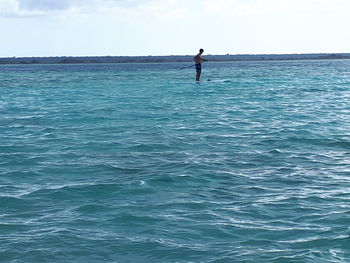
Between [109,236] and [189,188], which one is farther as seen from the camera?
[189,188]

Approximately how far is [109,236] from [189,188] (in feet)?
10.7

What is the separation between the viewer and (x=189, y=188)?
1190cm

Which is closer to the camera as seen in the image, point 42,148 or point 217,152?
point 217,152

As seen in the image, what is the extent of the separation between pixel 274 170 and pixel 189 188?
2580mm

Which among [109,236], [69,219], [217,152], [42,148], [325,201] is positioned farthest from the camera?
[42,148]

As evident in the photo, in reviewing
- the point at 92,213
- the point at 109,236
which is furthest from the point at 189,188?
the point at 109,236

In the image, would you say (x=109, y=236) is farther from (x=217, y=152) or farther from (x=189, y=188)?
(x=217, y=152)

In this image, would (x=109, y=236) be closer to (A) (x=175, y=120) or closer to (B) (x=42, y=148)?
(B) (x=42, y=148)

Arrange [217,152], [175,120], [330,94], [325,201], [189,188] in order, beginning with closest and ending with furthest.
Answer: [325,201] < [189,188] < [217,152] < [175,120] < [330,94]

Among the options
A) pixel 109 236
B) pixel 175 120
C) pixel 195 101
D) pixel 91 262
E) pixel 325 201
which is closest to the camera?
pixel 91 262

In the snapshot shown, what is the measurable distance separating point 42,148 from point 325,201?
9512 mm

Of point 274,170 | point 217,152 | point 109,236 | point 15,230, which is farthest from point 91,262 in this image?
point 217,152

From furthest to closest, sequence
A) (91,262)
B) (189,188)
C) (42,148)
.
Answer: (42,148) → (189,188) → (91,262)

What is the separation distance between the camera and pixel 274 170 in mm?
13406
